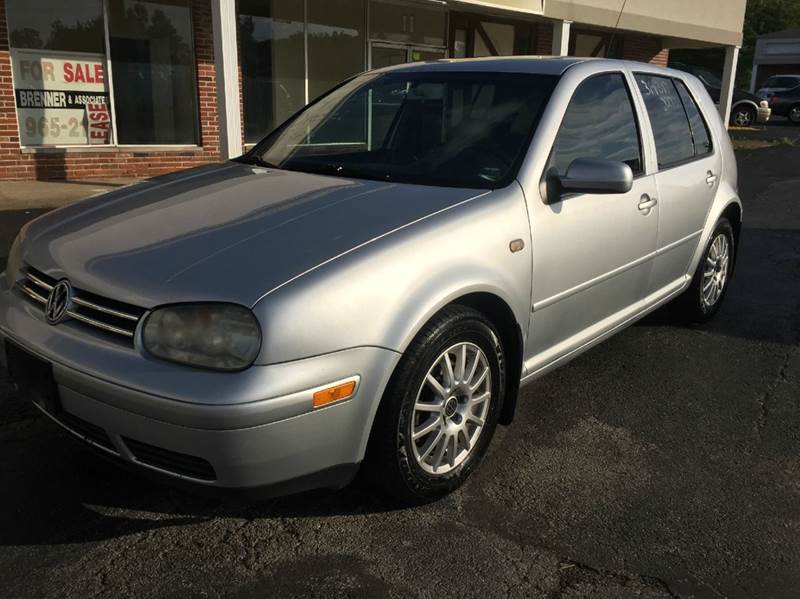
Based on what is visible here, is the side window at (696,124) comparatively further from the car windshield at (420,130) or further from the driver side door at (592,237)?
the car windshield at (420,130)

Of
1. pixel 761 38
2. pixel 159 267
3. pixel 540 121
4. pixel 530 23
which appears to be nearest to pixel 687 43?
pixel 530 23

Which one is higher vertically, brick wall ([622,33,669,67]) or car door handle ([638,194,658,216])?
brick wall ([622,33,669,67])

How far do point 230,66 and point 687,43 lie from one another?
15.0 meters

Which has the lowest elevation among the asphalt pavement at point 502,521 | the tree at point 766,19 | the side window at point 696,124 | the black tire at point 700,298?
the asphalt pavement at point 502,521

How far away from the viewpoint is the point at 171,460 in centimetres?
232

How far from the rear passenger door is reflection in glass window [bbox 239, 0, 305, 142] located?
8144 millimetres

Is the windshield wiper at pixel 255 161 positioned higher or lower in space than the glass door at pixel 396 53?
lower

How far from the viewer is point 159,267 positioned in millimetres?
2453

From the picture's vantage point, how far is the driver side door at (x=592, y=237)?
126 inches

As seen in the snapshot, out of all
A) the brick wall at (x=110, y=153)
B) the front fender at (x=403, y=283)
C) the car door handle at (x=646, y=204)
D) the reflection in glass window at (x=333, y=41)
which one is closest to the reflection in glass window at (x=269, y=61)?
the reflection in glass window at (x=333, y=41)

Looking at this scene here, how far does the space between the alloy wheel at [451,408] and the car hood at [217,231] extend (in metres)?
0.55

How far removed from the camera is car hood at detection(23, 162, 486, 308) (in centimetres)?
237

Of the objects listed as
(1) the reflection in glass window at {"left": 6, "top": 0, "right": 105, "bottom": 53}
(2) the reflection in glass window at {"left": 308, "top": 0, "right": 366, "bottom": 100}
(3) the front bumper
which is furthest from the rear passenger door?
(2) the reflection in glass window at {"left": 308, "top": 0, "right": 366, "bottom": 100}

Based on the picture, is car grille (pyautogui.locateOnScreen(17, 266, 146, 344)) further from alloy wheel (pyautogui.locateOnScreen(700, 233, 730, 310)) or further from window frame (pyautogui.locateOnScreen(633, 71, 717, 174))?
alloy wheel (pyautogui.locateOnScreen(700, 233, 730, 310))
